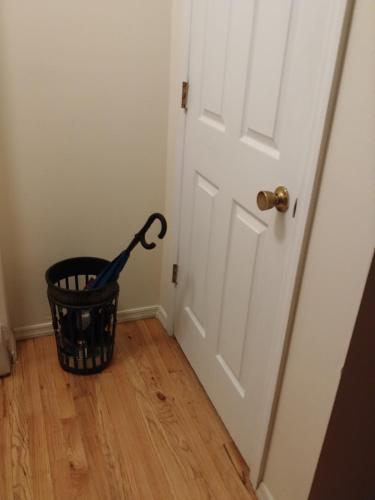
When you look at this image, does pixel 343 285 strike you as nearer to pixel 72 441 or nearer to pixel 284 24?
pixel 284 24

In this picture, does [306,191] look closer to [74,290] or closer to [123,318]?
[74,290]

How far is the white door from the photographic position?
39.0 inches

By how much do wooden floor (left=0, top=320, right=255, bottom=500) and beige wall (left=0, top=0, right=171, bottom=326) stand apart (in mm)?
402

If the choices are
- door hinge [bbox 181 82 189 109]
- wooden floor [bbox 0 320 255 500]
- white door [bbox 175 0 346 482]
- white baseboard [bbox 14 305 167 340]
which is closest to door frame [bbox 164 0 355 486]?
white door [bbox 175 0 346 482]

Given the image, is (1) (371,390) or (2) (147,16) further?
(2) (147,16)

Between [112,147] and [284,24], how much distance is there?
94cm

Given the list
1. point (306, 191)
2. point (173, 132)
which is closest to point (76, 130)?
point (173, 132)

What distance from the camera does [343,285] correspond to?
91cm

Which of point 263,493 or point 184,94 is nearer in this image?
point 263,493

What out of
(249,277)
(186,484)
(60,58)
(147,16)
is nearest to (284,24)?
(249,277)

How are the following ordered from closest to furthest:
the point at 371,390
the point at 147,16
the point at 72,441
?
1. the point at 371,390
2. the point at 72,441
3. the point at 147,16

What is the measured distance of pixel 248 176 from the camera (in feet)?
4.15

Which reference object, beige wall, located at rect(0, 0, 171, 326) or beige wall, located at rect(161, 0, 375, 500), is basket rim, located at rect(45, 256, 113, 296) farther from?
beige wall, located at rect(161, 0, 375, 500)

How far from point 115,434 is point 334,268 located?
40.6 inches
